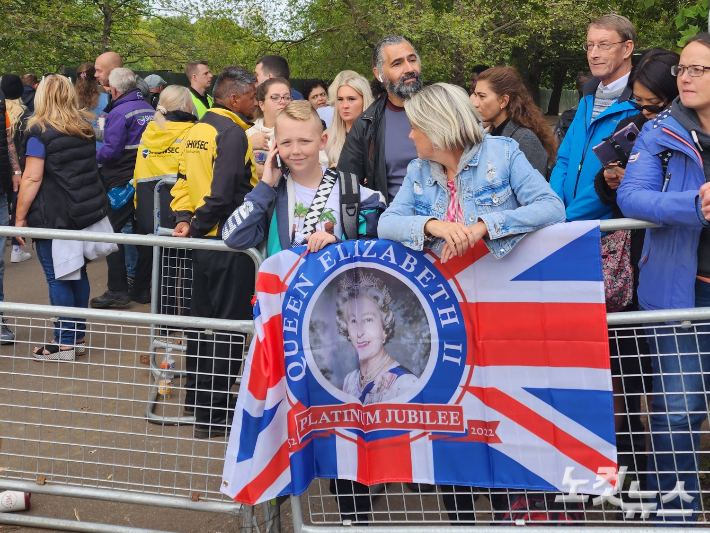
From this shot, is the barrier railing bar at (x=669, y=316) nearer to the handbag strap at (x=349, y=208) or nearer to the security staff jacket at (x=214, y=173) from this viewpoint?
the handbag strap at (x=349, y=208)

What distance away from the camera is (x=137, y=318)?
3355 mm

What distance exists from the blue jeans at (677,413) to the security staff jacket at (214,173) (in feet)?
8.34

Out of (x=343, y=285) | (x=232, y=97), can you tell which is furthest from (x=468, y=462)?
(x=232, y=97)

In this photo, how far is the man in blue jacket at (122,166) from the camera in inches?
297

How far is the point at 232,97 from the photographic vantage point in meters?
5.02

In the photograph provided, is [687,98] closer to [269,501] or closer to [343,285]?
[343,285]

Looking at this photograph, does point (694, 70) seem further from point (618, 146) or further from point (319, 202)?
point (319, 202)

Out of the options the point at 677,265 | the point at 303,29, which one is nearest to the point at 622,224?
the point at 677,265

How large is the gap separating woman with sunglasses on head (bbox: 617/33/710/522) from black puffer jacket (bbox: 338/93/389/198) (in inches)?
61.7

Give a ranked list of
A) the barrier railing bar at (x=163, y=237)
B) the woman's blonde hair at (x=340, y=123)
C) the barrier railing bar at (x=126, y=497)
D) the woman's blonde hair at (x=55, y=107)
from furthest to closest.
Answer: the woman's blonde hair at (x=55, y=107)
the woman's blonde hair at (x=340, y=123)
the barrier railing bar at (x=126, y=497)
the barrier railing bar at (x=163, y=237)

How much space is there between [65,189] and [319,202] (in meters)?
3.54

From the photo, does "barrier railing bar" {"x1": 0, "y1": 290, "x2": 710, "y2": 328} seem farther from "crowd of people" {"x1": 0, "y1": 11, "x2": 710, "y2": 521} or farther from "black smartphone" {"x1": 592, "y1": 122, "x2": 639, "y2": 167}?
"black smartphone" {"x1": 592, "y1": 122, "x2": 639, "y2": 167}

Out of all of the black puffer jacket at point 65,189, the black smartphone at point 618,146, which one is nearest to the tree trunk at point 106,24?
the black puffer jacket at point 65,189

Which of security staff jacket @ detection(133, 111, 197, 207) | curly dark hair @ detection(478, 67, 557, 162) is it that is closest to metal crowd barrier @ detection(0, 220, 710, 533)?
curly dark hair @ detection(478, 67, 557, 162)
